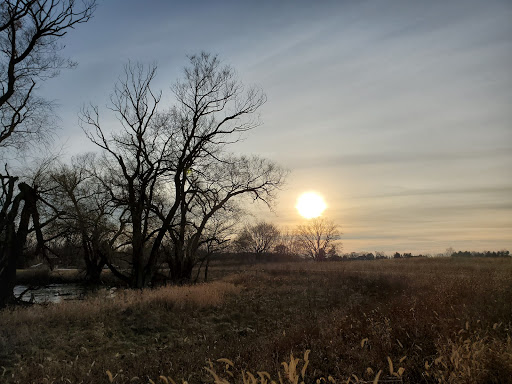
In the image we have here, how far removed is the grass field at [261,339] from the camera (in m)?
5.23

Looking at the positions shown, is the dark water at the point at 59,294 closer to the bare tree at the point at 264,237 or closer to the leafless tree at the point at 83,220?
the leafless tree at the point at 83,220

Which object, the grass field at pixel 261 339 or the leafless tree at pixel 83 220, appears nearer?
the grass field at pixel 261 339

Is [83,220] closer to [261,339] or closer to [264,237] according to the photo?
[261,339]

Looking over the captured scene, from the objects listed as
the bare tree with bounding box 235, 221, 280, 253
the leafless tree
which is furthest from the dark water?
the bare tree with bounding box 235, 221, 280, 253

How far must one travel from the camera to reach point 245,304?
15641 millimetres

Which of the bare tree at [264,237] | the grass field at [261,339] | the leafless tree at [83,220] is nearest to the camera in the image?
the grass field at [261,339]

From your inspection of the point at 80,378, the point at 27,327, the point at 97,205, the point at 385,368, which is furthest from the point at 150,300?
the point at 97,205

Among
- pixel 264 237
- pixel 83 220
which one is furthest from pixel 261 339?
pixel 264 237

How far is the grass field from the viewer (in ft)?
17.2

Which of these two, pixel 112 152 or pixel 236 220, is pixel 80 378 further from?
pixel 236 220

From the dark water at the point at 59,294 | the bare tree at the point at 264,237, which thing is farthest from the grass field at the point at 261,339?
the bare tree at the point at 264,237

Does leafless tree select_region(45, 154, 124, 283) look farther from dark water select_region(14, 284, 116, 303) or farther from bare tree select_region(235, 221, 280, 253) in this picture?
bare tree select_region(235, 221, 280, 253)

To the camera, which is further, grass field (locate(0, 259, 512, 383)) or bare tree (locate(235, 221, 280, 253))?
bare tree (locate(235, 221, 280, 253))

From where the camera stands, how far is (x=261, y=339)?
31.0ft
